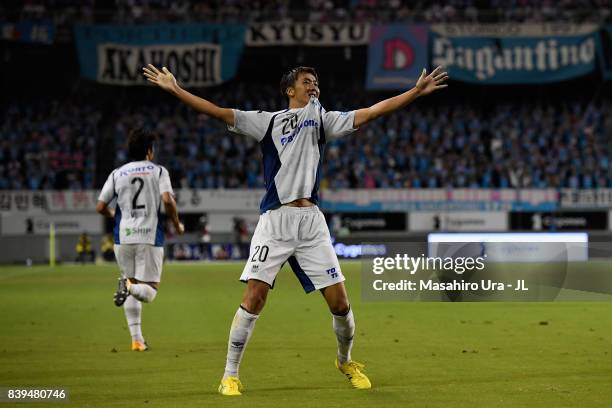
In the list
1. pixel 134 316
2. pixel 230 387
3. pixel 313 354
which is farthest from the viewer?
pixel 134 316

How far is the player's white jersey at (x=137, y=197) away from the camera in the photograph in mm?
12242

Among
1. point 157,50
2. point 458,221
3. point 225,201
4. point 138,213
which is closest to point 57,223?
point 225,201

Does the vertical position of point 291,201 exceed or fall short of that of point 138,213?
it exceeds it

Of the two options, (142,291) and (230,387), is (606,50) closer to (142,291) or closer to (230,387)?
(142,291)

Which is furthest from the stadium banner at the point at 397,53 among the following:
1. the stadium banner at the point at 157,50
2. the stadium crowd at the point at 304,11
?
the stadium banner at the point at 157,50

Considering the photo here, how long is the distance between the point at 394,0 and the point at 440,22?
420 centimetres

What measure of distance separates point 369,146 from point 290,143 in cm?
3764

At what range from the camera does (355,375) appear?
906 cm

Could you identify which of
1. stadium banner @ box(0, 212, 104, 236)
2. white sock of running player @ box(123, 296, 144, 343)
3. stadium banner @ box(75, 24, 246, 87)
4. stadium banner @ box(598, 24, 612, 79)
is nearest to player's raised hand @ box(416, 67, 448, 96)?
white sock of running player @ box(123, 296, 144, 343)

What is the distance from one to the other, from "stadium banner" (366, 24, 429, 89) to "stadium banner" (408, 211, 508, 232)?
241 inches

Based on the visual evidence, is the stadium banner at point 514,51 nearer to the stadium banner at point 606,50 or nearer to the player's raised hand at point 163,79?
the stadium banner at point 606,50

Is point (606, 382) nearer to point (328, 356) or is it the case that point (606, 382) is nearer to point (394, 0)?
point (328, 356)

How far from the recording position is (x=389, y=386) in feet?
29.8

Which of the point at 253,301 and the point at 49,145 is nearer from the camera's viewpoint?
the point at 253,301
